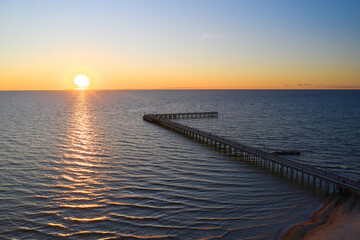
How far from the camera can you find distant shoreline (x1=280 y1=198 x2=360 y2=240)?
65.9 ft

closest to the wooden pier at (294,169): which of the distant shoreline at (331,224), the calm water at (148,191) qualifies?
the calm water at (148,191)

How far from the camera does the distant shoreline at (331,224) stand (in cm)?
2009

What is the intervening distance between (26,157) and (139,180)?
63.0 feet

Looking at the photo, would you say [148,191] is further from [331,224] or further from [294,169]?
[294,169]

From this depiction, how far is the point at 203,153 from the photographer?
143 feet

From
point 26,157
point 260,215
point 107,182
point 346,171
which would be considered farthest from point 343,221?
point 26,157

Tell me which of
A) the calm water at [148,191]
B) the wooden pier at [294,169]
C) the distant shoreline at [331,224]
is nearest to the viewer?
the distant shoreline at [331,224]

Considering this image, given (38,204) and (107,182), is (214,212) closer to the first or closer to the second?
(107,182)

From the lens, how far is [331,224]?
21672mm

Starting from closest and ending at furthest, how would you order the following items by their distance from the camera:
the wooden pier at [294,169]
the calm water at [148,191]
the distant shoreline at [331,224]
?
1. the distant shoreline at [331,224]
2. the calm water at [148,191]
3. the wooden pier at [294,169]

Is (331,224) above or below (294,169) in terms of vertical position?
below

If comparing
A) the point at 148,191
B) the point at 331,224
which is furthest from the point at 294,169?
the point at 148,191

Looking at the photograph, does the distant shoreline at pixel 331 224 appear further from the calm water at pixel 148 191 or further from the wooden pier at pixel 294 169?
the wooden pier at pixel 294 169

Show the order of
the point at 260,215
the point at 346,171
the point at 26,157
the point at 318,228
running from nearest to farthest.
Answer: the point at 318,228, the point at 260,215, the point at 346,171, the point at 26,157
